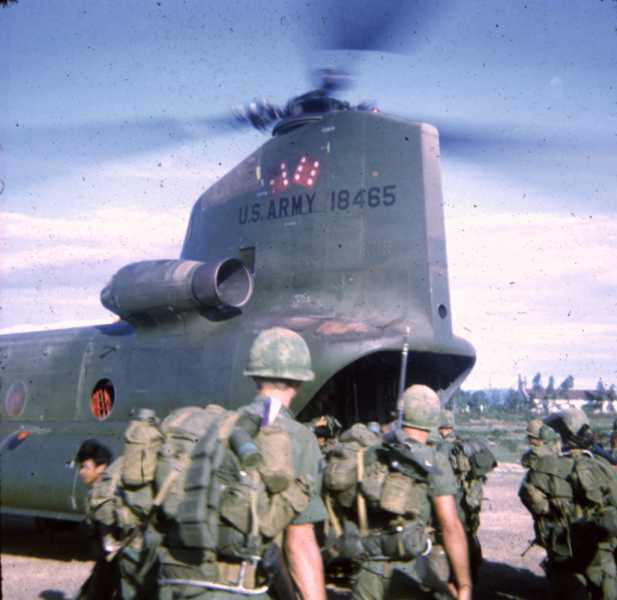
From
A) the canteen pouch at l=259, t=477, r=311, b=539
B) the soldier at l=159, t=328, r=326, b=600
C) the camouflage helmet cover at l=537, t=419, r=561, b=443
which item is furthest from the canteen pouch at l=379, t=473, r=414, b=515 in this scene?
the camouflage helmet cover at l=537, t=419, r=561, b=443

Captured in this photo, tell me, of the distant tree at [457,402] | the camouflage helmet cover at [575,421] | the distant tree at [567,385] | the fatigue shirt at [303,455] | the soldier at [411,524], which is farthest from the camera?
the distant tree at [567,385]

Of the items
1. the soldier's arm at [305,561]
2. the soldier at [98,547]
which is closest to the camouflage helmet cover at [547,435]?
the soldier at [98,547]

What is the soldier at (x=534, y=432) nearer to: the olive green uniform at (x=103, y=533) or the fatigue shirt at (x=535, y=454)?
the fatigue shirt at (x=535, y=454)

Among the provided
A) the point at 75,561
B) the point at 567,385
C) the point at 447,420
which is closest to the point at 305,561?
the point at 447,420

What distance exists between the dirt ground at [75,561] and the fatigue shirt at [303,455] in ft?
14.4

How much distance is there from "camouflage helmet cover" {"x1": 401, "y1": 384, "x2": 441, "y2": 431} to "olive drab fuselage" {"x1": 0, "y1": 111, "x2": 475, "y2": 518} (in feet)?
8.61

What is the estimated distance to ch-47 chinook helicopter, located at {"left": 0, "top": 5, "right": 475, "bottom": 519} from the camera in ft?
24.6

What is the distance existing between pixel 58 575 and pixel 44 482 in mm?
870

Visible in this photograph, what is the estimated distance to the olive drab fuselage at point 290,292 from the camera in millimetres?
7473

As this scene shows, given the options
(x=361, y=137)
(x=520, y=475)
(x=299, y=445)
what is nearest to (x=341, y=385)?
(x=361, y=137)

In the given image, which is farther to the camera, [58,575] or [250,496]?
[58,575]

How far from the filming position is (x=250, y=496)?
2.90 metres

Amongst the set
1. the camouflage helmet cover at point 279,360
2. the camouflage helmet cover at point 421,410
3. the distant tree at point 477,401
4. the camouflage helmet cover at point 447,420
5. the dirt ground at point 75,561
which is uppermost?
the distant tree at point 477,401

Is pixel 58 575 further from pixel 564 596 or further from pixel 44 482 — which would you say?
pixel 564 596
